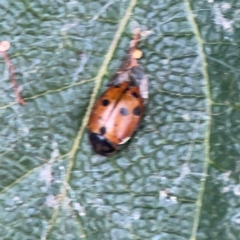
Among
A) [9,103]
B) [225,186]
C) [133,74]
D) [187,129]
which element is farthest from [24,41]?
[225,186]

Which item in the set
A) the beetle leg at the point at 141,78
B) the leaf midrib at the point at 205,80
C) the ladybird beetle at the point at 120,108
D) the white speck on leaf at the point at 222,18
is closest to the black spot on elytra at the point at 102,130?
the ladybird beetle at the point at 120,108

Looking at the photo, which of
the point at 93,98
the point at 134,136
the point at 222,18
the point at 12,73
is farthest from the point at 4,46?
the point at 222,18

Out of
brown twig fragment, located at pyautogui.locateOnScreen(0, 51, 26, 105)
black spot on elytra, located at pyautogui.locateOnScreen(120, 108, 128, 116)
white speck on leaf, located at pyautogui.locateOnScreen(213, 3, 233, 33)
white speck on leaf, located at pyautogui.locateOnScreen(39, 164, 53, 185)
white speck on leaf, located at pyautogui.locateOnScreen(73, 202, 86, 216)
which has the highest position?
white speck on leaf, located at pyautogui.locateOnScreen(213, 3, 233, 33)

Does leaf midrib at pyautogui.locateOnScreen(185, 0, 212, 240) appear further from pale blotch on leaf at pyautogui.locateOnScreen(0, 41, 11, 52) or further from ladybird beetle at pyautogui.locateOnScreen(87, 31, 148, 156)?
pale blotch on leaf at pyautogui.locateOnScreen(0, 41, 11, 52)

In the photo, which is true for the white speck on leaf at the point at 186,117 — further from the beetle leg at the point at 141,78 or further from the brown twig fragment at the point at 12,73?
the brown twig fragment at the point at 12,73

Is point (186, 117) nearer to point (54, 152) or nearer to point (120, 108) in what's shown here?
point (120, 108)

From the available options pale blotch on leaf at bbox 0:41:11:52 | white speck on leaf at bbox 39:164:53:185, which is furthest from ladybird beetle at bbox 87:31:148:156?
pale blotch on leaf at bbox 0:41:11:52
